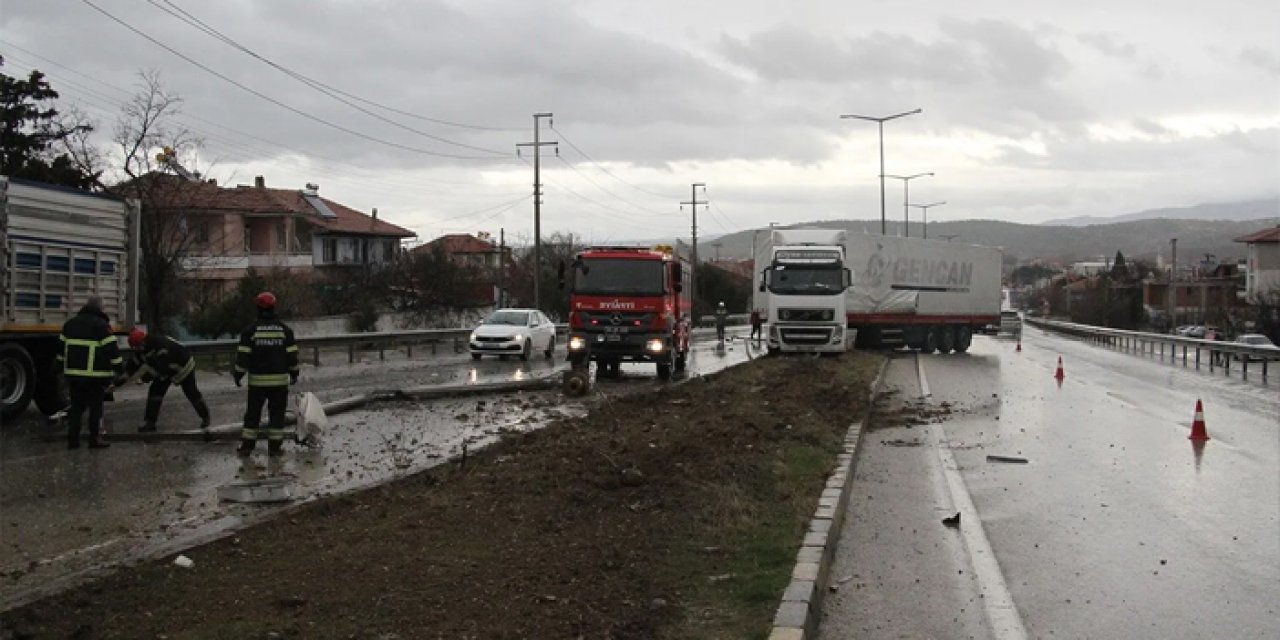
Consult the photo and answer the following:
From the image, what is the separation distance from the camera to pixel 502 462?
1046 cm

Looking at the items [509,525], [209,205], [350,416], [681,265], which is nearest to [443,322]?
[209,205]

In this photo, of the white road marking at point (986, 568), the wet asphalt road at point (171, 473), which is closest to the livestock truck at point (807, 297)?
the wet asphalt road at point (171, 473)

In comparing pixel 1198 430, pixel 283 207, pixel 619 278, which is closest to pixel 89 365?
pixel 619 278

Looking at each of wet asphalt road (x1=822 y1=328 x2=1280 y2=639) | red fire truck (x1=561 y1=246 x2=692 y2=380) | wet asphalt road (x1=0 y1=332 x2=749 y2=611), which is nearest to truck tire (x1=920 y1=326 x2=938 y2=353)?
red fire truck (x1=561 y1=246 x2=692 y2=380)

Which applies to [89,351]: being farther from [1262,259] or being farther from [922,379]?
[1262,259]

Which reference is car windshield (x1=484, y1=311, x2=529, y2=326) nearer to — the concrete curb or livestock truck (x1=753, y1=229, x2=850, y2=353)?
livestock truck (x1=753, y1=229, x2=850, y2=353)

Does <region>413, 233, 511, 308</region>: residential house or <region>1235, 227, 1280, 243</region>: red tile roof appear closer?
<region>413, 233, 511, 308</region>: residential house

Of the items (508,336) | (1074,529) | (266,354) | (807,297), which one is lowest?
(1074,529)

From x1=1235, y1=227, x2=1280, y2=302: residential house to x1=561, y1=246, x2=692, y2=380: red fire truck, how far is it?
8331 centimetres

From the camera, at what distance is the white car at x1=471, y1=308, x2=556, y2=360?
3078 cm

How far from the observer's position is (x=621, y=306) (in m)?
22.8

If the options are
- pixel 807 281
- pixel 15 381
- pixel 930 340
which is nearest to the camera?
pixel 15 381

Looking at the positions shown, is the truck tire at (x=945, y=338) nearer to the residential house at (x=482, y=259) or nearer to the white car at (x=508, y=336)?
the white car at (x=508, y=336)

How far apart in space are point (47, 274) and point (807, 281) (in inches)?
825
